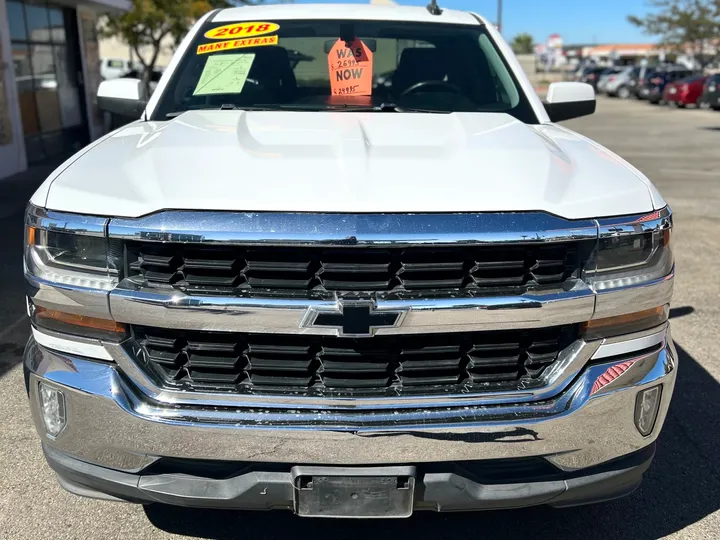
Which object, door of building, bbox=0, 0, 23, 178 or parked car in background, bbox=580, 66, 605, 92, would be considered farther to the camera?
parked car in background, bbox=580, 66, 605, 92

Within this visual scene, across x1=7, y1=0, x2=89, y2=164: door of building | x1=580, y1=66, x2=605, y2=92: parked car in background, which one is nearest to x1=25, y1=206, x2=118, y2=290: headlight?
x1=7, y1=0, x2=89, y2=164: door of building

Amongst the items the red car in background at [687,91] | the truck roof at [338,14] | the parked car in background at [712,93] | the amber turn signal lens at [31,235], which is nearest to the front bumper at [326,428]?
the amber turn signal lens at [31,235]

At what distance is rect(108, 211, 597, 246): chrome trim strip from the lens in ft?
6.23

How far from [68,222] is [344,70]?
73.3 inches

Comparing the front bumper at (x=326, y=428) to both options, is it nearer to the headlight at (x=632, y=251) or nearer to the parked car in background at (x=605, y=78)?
the headlight at (x=632, y=251)

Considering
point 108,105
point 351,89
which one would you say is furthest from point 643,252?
point 108,105

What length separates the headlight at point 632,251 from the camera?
81.0 inches

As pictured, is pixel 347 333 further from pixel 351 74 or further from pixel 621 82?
pixel 621 82

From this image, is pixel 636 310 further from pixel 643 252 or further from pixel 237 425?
pixel 237 425

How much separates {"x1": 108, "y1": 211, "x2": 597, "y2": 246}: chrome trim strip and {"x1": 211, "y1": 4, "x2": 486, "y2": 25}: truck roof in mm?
2162

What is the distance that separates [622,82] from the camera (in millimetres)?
40031

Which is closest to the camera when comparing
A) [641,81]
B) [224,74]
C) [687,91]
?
[224,74]

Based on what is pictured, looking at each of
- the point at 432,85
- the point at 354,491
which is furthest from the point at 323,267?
the point at 432,85

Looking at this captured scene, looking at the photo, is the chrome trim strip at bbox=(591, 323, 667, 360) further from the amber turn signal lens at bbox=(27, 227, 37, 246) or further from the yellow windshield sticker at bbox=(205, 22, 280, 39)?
the yellow windshield sticker at bbox=(205, 22, 280, 39)
